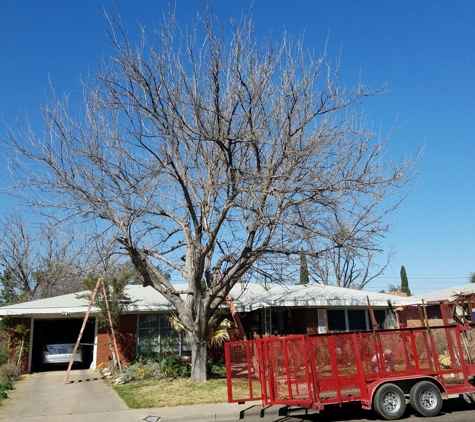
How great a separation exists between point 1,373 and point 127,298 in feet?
16.9

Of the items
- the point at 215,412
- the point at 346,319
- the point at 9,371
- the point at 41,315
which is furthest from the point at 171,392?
the point at 346,319

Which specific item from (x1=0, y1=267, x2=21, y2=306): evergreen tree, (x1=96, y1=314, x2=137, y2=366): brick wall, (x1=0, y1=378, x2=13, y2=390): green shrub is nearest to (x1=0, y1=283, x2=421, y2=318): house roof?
(x1=96, y1=314, x2=137, y2=366): brick wall

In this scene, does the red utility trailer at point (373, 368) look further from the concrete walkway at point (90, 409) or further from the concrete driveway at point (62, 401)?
the concrete driveway at point (62, 401)

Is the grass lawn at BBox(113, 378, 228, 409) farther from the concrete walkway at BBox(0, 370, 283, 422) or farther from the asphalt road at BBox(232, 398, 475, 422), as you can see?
the asphalt road at BBox(232, 398, 475, 422)

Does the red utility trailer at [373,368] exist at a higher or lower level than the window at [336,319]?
lower

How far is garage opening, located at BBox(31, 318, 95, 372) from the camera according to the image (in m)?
20.8

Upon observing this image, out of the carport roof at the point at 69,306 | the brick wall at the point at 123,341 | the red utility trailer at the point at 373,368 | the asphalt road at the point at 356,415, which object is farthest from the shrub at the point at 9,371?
the asphalt road at the point at 356,415

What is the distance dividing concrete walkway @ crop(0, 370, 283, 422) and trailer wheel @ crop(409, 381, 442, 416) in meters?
2.86

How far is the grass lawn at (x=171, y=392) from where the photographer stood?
1172 centimetres

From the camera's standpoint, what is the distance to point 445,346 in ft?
34.5

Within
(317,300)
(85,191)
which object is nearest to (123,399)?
(85,191)

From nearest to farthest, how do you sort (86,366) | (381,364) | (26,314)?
(381,364) < (26,314) < (86,366)

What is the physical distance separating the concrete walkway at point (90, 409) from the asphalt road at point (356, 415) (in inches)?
16.1

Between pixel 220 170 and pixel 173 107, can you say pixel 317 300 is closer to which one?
pixel 220 170
